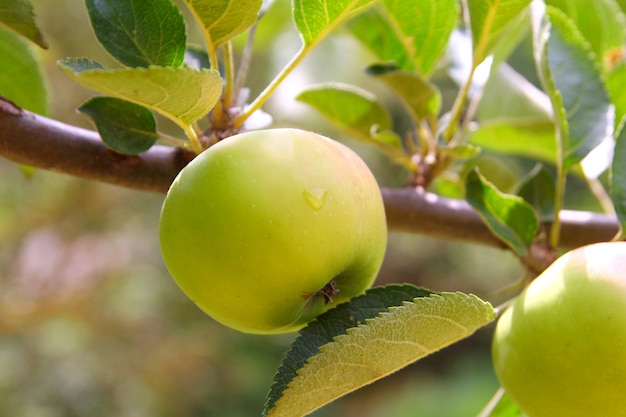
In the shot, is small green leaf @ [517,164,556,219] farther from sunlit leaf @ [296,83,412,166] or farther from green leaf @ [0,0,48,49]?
green leaf @ [0,0,48,49]

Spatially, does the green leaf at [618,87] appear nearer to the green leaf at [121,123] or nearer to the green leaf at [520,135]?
the green leaf at [520,135]

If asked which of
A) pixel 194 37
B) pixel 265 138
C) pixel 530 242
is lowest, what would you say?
pixel 194 37

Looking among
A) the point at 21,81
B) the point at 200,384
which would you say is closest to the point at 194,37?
the point at 200,384

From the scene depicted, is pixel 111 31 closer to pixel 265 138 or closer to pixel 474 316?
pixel 265 138

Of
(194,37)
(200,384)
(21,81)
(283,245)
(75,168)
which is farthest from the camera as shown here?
(200,384)

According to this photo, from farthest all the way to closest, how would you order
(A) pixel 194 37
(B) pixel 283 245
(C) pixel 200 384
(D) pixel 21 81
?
(C) pixel 200 384 < (A) pixel 194 37 < (D) pixel 21 81 < (B) pixel 283 245

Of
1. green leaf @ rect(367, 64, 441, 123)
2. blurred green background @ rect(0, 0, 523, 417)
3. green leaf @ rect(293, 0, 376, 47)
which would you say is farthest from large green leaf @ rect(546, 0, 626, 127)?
blurred green background @ rect(0, 0, 523, 417)
